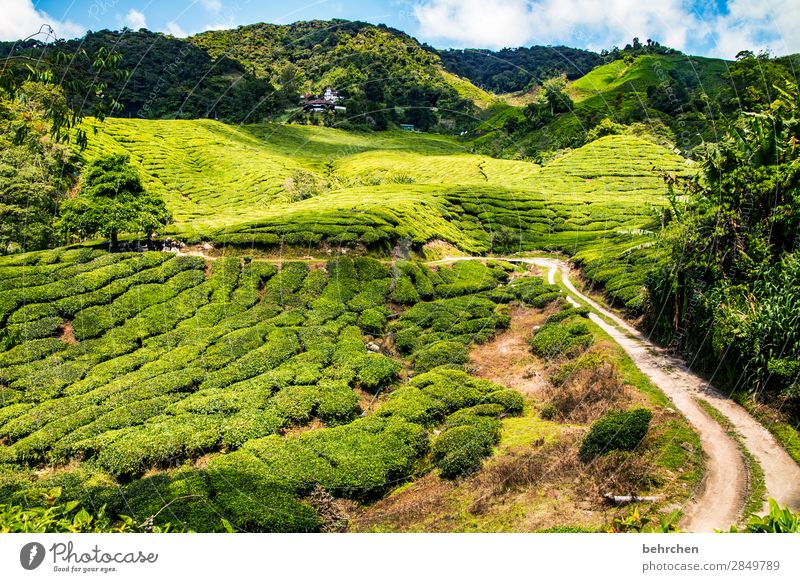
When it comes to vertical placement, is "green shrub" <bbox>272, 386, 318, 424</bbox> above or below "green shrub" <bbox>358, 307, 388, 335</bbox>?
below

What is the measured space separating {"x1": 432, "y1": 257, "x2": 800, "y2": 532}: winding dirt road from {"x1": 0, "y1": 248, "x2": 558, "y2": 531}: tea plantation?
5409mm

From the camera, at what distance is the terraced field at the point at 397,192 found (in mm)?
37062

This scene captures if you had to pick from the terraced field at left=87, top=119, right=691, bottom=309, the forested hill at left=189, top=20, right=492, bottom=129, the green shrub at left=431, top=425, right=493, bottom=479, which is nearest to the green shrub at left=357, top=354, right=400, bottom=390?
the green shrub at left=431, top=425, right=493, bottom=479

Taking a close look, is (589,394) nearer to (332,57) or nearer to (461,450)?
(461,450)

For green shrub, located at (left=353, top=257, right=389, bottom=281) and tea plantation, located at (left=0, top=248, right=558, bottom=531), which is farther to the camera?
green shrub, located at (left=353, top=257, right=389, bottom=281)

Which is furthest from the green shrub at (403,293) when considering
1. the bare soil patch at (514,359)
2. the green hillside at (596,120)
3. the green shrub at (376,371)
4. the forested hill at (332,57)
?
the green hillside at (596,120)

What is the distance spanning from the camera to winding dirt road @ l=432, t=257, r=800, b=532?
10430mm

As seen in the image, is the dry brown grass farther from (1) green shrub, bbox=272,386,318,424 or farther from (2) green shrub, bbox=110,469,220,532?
(2) green shrub, bbox=110,469,220,532

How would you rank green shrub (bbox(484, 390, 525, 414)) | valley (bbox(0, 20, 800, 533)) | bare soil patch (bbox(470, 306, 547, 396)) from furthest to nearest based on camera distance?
1. bare soil patch (bbox(470, 306, 547, 396))
2. green shrub (bbox(484, 390, 525, 414))
3. valley (bbox(0, 20, 800, 533))

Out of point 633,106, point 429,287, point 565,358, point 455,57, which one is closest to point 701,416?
point 565,358

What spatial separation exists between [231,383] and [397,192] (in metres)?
40.7

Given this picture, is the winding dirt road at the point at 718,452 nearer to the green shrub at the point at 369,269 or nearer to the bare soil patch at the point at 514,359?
the bare soil patch at the point at 514,359

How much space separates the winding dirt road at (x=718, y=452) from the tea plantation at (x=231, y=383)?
17.7ft

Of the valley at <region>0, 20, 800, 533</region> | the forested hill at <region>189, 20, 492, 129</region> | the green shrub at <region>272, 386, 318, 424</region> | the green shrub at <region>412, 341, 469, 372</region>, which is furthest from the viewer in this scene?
the green shrub at <region>412, 341, 469, 372</region>
